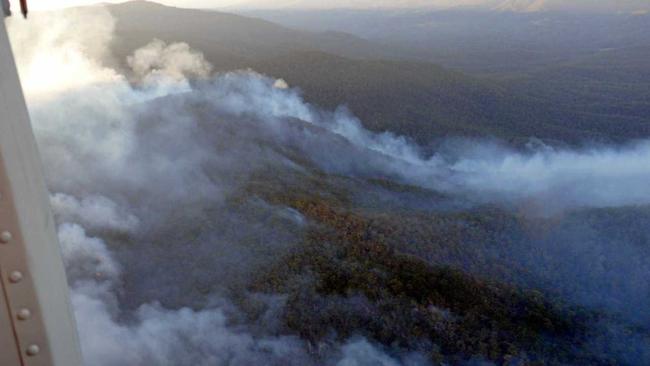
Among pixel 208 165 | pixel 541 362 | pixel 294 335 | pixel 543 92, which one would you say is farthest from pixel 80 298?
pixel 543 92

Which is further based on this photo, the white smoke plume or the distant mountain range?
the distant mountain range

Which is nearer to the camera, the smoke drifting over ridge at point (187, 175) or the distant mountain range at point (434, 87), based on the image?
the smoke drifting over ridge at point (187, 175)

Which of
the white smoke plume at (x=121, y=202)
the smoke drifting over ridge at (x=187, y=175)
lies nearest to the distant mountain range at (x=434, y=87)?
the smoke drifting over ridge at (x=187, y=175)

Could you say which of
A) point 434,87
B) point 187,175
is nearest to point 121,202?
point 187,175

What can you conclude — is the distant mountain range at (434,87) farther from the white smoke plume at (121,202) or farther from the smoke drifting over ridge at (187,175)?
the white smoke plume at (121,202)

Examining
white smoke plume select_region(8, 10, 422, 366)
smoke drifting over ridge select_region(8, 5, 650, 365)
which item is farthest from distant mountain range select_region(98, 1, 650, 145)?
white smoke plume select_region(8, 10, 422, 366)

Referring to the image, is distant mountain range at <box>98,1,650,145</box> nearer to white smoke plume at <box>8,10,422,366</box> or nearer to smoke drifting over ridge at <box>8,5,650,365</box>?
smoke drifting over ridge at <box>8,5,650,365</box>

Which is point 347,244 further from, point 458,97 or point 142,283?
point 458,97

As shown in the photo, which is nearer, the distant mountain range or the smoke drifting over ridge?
the smoke drifting over ridge

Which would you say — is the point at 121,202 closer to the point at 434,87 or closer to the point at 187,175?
the point at 187,175
